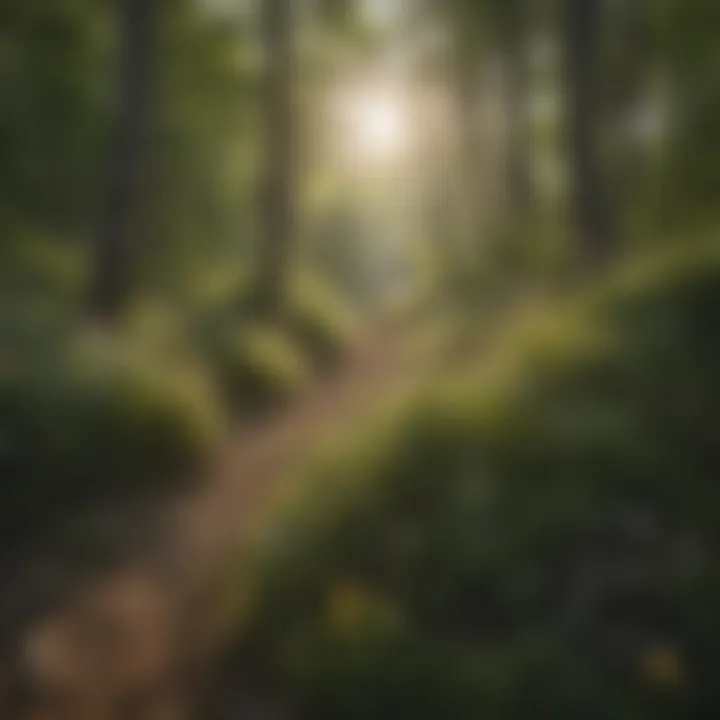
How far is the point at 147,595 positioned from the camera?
4.91 metres

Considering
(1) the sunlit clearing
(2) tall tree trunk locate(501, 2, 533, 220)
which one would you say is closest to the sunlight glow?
(1) the sunlit clearing

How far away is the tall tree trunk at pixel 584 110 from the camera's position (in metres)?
7.72

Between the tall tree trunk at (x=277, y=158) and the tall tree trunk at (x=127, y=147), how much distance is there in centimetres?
165

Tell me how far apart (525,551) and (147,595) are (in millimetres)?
2033

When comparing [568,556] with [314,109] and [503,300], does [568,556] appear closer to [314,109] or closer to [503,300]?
[503,300]

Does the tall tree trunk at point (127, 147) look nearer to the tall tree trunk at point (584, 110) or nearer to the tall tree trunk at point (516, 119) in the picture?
the tall tree trunk at point (584, 110)

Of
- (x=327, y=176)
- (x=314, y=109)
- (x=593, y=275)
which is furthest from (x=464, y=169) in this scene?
(x=593, y=275)

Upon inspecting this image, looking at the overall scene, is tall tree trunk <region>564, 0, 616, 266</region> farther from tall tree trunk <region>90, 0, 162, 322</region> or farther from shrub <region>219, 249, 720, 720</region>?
tall tree trunk <region>90, 0, 162, 322</region>

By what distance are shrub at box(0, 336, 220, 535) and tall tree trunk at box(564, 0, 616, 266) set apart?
354 centimetres

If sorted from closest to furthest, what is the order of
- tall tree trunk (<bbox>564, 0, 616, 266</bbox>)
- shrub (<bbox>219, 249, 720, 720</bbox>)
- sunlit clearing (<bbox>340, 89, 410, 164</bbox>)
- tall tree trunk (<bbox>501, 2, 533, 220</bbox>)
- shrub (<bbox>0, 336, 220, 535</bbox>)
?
shrub (<bbox>219, 249, 720, 720</bbox>), shrub (<bbox>0, 336, 220, 535</bbox>), tall tree trunk (<bbox>564, 0, 616, 266</bbox>), sunlit clearing (<bbox>340, 89, 410, 164</bbox>), tall tree trunk (<bbox>501, 2, 533, 220</bbox>)

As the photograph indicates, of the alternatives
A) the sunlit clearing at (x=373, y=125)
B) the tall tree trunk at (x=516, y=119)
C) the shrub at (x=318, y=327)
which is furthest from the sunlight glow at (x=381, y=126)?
the shrub at (x=318, y=327)

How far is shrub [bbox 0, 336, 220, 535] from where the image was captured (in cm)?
526

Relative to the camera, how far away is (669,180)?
24.4 ft

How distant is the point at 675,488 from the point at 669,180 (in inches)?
149
